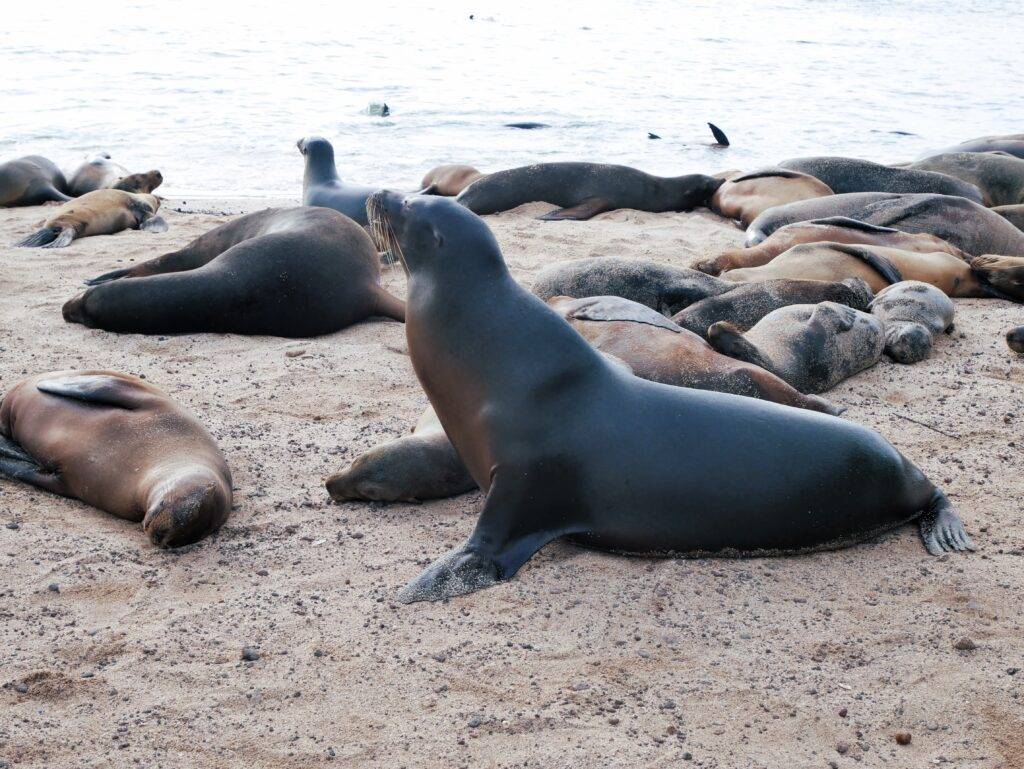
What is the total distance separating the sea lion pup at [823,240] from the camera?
7016 millimetres

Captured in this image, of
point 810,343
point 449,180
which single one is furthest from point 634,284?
point 449,180

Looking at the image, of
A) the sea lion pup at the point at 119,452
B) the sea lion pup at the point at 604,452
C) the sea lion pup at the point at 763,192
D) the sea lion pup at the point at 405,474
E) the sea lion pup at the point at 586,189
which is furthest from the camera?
the sea lion pup at the point at 586,189

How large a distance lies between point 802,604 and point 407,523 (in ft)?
4.52

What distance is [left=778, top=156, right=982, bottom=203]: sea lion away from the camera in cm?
922

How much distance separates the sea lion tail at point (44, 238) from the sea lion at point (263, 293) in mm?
1852

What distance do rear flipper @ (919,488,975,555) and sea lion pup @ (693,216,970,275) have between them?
3118mm

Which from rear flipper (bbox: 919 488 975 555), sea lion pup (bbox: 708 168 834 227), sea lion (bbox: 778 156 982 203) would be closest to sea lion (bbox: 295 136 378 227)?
sea lion pup (bbox: 708 168 834 227)

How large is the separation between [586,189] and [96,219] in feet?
13.1

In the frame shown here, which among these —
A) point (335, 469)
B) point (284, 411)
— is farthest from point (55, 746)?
point (284, 411)

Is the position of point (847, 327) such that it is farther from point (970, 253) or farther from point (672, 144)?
point (672, 144)

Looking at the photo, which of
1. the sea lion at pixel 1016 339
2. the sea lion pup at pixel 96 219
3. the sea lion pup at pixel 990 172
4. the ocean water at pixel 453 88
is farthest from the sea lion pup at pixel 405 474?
the ocean water at pixel 453 88

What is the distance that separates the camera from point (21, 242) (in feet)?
26.3

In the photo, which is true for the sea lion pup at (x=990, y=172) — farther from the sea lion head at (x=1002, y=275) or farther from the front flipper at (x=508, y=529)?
the front flipper at (x=508, y=529)

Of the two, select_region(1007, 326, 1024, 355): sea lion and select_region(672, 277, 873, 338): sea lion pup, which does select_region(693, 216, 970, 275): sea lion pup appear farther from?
select_region(1007, 326, 1024, 355): sea lion
